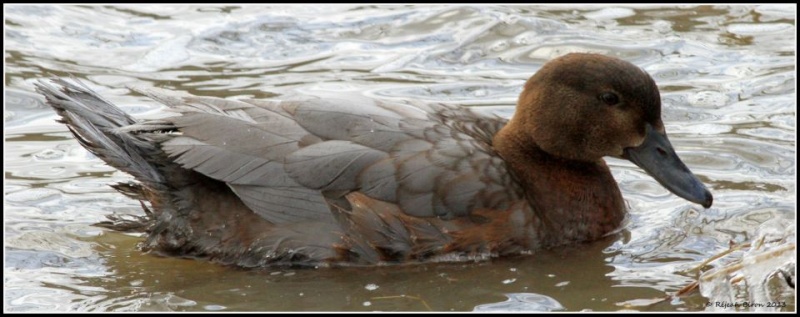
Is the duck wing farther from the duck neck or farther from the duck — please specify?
the duck neck

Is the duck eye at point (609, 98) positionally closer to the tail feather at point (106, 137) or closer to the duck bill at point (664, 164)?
the duck bill at point (664, 164)

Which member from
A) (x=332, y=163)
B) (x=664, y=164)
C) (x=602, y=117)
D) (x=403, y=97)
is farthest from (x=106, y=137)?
(x=403, y=97)

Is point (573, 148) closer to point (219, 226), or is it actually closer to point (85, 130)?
point (219, 226)

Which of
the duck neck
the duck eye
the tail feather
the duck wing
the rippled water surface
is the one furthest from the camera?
the duck neck

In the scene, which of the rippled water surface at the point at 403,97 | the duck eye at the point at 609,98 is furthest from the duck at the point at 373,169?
the rippled water surface at the point at 403,97

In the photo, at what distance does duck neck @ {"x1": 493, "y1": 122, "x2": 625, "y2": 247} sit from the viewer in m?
7.51

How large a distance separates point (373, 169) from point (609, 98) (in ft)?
4.55

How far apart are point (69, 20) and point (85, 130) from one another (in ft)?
16.4

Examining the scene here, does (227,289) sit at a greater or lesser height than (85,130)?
lesser

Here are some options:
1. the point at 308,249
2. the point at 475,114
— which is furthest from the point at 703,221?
the point at 308,249

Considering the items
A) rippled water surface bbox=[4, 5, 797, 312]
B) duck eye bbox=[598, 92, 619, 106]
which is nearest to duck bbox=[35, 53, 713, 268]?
duck eye bbox=[598, 92, 619, 106]

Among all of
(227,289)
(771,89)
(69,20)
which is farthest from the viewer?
(69,20)

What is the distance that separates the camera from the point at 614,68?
7.37 meters

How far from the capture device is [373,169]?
7.17 m
